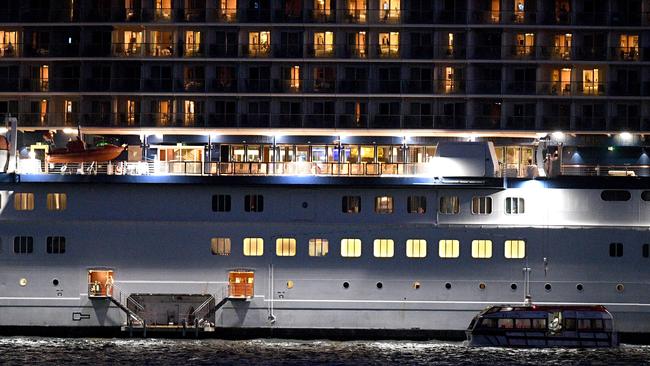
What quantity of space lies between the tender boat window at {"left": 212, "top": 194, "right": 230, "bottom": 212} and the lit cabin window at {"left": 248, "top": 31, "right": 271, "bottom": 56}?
225 inches

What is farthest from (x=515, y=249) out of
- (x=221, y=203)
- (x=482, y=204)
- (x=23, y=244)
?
(x=23, y=244)

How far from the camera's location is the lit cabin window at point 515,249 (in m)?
55.5

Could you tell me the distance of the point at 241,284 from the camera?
5531cm

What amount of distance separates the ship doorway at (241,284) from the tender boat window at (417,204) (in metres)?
5.97

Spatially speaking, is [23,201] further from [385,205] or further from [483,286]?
[483,286]

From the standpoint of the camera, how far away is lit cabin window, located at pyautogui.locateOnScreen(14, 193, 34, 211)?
55938 mm

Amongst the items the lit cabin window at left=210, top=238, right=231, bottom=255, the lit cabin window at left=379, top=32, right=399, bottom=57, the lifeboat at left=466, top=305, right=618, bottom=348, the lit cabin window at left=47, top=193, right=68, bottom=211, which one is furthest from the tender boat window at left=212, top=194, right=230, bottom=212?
the lifeboat at left=466, top=305, right=618, bottom=348

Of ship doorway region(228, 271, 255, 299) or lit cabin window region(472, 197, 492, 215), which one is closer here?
ship doorway region(228, 271, 255, 299)

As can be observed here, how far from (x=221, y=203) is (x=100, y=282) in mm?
5019

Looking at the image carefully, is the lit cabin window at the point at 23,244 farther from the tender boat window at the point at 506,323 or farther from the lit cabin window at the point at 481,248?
the tender boat window at the point at 506,323

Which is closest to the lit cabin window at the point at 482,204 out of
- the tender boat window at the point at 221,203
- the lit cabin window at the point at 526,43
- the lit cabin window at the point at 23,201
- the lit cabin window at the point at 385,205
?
the lit cabin window at the point at 385,205

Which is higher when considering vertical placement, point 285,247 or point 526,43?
point 526,43

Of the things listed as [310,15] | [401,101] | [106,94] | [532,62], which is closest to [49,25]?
[106,94]

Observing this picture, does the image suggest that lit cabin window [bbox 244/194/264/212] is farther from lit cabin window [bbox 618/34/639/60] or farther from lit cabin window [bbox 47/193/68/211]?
lit cabin window [bbox 618/34/639/60]
